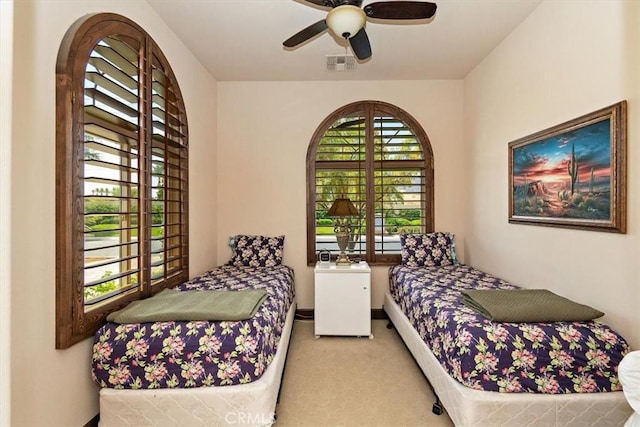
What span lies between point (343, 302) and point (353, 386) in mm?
924

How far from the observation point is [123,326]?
5.95 ft

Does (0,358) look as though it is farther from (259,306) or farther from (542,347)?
(542,347)

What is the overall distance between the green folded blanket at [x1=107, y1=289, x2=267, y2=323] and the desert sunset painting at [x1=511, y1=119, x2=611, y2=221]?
2.20 meters

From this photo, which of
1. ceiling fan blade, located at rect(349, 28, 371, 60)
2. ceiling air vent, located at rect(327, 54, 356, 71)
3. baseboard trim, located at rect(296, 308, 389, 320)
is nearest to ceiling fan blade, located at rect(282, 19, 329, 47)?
ceiling fan blade, located at rect(349, 28, 371, 60)

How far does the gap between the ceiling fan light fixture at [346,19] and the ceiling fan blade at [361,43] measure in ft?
0.47

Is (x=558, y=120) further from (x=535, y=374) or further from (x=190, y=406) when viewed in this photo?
(x=190, y=406)

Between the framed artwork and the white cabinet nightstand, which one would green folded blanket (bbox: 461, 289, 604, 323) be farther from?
the white cabinet nightstand

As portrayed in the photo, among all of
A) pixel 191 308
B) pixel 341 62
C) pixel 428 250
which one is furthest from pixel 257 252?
pixel 341 62

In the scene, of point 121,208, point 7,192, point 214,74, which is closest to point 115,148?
point 121,208

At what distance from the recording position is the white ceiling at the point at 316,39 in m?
2.50

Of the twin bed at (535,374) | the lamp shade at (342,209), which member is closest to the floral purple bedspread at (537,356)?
the twin bed at (535,374)

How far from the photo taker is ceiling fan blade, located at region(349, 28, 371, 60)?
2.22 meters

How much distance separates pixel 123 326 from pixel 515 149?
3243 mm

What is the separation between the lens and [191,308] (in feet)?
6.28
